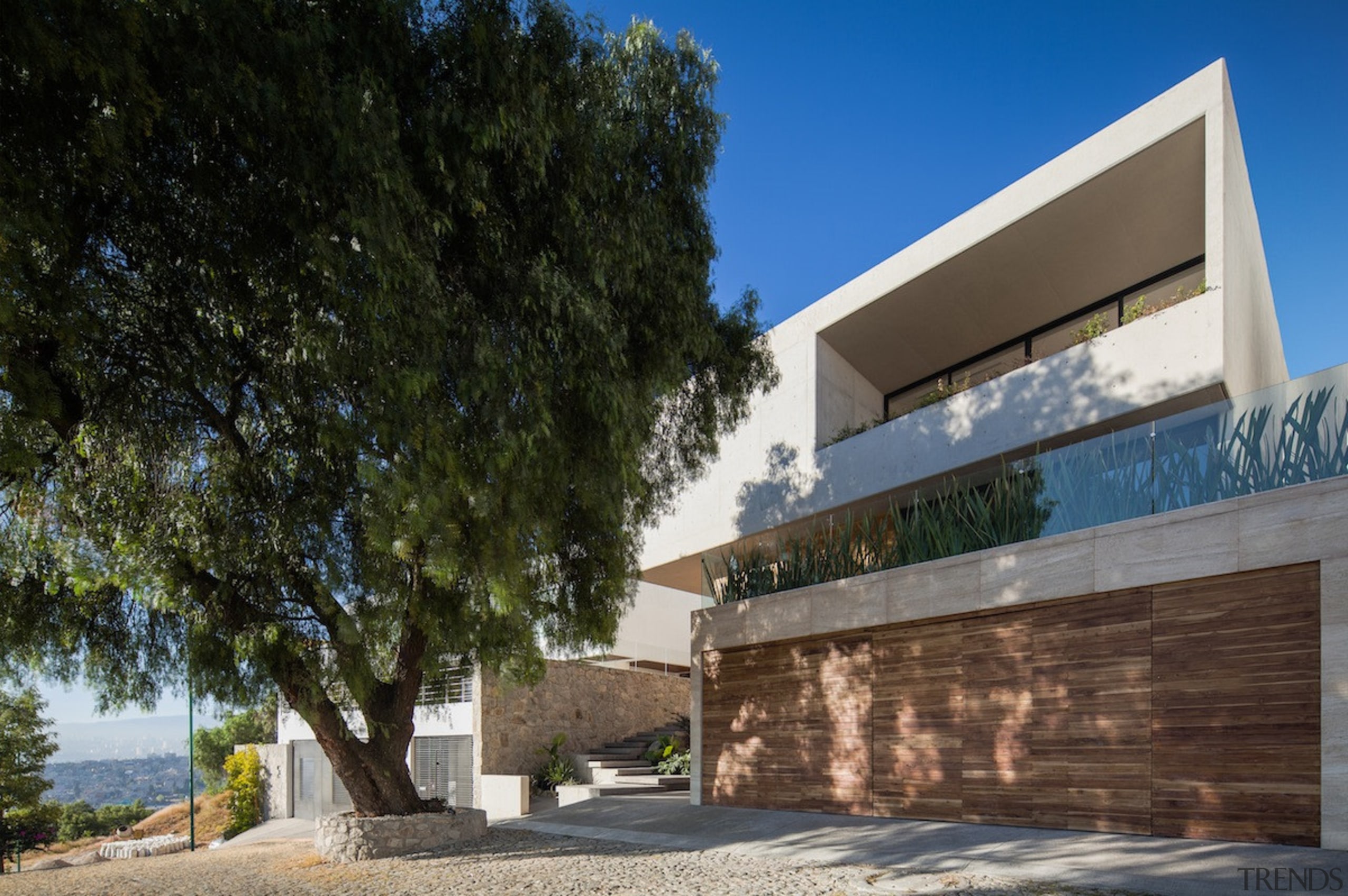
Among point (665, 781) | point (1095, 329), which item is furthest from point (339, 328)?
point (665, 781)

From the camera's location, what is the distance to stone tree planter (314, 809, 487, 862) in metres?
10.7

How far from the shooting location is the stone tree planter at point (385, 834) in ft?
35.2

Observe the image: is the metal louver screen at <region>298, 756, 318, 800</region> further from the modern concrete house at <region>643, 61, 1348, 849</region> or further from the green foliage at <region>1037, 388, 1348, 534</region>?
the green foliage at <region>1037, 388, 1348, 534</region>

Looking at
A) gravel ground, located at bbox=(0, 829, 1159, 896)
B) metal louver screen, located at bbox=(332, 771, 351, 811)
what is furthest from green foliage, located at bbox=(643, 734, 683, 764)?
metal louver screen, located at bbox=(332, 771, 351, 811)

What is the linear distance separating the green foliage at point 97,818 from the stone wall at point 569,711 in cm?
2512

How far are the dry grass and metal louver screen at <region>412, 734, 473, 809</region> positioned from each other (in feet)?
29.7

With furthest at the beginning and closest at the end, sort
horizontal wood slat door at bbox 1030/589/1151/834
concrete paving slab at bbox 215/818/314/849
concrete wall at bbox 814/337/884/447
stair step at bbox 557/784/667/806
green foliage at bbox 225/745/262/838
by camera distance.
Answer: green foliage at bbox 225/745/262/838
concrete paving slab at bbox 215/818/314/849
stair step at bbox 557/784/667/806
concrete wall at bbox 814/337/884/447
horizontal wood slat door at bbox 1030/589/1151/834

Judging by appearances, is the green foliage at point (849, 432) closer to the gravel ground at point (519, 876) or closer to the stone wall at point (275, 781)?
the gravel ground at point (519, 876)

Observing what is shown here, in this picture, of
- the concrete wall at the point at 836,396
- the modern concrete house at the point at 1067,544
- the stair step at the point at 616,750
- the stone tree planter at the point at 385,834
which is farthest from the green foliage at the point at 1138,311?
the stair step at the point at 616,750

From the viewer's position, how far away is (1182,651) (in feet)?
25.9

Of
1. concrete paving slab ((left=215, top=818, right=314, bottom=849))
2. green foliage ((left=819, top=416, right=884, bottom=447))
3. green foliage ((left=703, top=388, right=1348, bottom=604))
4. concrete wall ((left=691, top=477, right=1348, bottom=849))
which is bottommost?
concrete paving slab ((left=215, top=818, right=314, bottom=849))

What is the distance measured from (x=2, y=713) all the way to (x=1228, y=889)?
26.4 meters

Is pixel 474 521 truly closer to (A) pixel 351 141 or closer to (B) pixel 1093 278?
(A) pixel 351 141

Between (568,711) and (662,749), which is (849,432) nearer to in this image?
(662,749)
